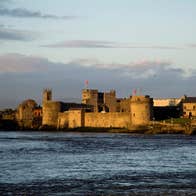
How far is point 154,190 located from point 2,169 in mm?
8153

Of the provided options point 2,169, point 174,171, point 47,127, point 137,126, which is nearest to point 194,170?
point 174,171

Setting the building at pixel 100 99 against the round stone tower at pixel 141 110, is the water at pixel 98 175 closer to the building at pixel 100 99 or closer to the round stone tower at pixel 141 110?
the round stone tower at pixel 141 110

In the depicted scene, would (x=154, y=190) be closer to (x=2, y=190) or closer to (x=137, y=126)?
(x=2, y=190)

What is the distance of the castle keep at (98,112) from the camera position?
253ft

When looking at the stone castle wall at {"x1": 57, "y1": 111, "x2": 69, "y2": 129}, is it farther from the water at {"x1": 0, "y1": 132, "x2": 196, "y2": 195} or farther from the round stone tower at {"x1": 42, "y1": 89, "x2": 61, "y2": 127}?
the water at {"x1": 0, "y1": 132, "x2": 196, "y2": 195}

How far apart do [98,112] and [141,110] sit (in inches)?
493

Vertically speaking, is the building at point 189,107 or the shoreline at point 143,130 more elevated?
the building at point 189,107

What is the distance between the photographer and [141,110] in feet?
251

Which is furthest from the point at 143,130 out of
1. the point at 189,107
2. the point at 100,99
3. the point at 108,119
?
the point at 100,99

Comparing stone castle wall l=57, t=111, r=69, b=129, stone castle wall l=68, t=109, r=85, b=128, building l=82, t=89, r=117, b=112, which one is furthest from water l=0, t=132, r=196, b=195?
building l=82, t=89, r=117, b=112

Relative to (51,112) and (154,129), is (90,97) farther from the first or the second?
(154,129)

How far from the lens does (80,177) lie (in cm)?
2164

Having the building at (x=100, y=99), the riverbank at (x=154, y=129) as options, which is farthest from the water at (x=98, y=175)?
the building at (x=100, y=99)

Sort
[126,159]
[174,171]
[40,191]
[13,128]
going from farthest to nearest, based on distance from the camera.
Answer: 1. [13,128]
2. [126,159]
3. [174,171]
4. [40,191]
